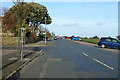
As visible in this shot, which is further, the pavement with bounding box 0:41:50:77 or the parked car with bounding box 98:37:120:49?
the parked car with bounding box 98:37:120:49

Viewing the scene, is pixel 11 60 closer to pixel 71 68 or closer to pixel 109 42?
pixel 71 68

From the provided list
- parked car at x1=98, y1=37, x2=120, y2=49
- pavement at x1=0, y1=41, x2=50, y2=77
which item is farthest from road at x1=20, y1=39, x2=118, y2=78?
parked car at x1=98, y1=37, x2=120, y2=49

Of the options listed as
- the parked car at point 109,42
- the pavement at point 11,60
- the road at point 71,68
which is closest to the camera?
the road at point 71,68

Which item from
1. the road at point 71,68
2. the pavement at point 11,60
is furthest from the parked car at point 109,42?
the pavement at point 11,60

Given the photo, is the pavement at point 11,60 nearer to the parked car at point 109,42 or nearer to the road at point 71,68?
the road at point 71,68

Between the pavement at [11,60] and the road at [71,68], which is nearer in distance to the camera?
the road at [71,68]

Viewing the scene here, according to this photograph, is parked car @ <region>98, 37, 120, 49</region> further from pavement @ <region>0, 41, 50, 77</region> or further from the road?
pavement @ <region>0, 41, 50, 77</region>

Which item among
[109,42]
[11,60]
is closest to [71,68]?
[11,60]

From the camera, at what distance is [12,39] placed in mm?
29875

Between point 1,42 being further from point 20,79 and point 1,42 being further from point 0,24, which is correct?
point 20,79

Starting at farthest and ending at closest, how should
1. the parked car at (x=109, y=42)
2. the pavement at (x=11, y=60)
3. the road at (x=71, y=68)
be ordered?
1. the parked car at (x=109, y=42)
2. the pavement at (x=11, y=60)
3. the road at (x=71, y=68)

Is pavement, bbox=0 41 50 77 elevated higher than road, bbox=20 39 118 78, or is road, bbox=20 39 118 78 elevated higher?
pavement, bbox=0 41 50 77

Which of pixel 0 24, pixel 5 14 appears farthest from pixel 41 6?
pixel 0 24

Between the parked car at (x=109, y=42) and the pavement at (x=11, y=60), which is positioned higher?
the parked car at (x=109, y=42)
